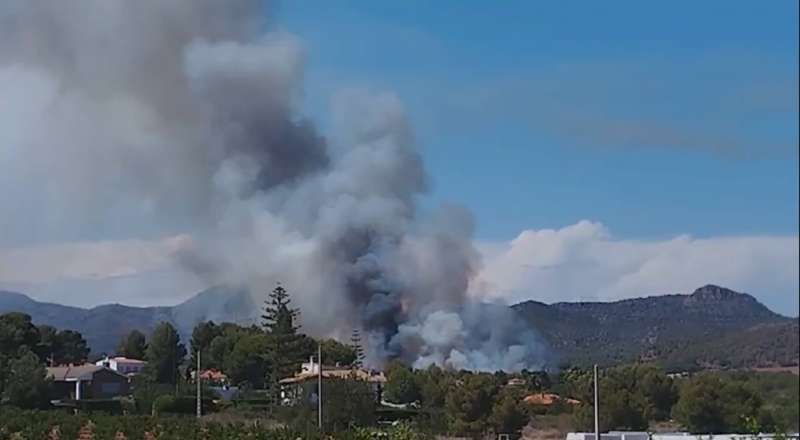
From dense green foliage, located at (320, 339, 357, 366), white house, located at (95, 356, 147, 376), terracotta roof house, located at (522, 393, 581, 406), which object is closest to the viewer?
terracotta roof house, located at (522, 393, 581, 406)

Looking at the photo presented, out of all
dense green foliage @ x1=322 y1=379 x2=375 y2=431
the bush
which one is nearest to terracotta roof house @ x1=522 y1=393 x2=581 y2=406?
dense green foliage @ x1=322 y1=379 x2=375 y2=431

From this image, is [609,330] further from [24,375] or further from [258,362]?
[24,375]

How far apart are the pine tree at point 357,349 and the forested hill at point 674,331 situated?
7.50 metres

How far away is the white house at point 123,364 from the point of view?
5100 centimetres

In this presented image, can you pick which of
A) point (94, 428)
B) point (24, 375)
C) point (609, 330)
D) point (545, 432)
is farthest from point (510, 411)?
point (24, 375)

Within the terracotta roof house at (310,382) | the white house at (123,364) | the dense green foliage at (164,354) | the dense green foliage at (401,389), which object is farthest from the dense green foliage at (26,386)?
the white house at (123,364)

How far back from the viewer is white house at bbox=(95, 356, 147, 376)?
51.0 m

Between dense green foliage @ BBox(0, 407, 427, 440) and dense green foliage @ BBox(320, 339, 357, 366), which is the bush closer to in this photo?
dense green foliage @ BBox(0, 407, 427, 440)

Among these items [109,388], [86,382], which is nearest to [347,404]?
[109,388]

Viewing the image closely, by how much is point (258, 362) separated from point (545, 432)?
18528mm

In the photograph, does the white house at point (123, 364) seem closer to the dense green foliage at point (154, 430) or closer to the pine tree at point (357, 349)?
the pine tree at point (357, 349)

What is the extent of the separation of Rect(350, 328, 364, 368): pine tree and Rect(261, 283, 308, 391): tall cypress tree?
2506 mm

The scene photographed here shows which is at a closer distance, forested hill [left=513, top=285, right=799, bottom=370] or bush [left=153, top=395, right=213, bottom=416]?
forested hill [left=513, top=285, right=799, bottom=370]

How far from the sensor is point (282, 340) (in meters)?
48.4
